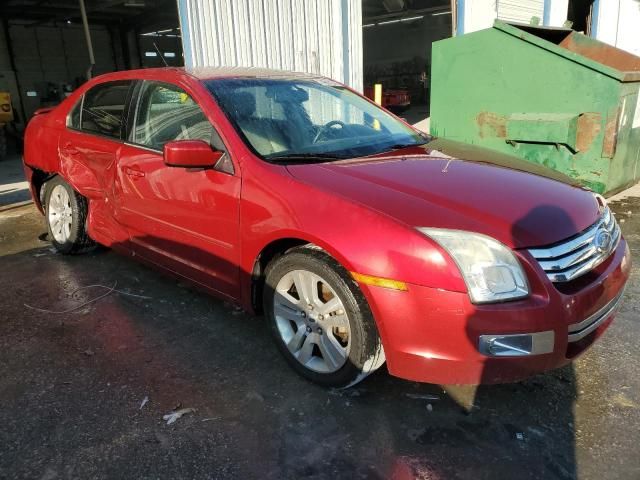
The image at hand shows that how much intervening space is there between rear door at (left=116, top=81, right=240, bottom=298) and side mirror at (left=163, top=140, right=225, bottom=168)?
80 millimetres

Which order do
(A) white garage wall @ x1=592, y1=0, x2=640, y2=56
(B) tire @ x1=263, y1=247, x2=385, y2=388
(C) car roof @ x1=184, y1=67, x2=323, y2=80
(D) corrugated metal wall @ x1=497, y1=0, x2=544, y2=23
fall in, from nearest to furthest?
(B) tire @ x1=263, y1=247, x2=385, y2=388 → (C) car roof @ x1=184, y1=67, x2=323, y2=80 → (D) corrugated metal wall @ x1=497, y1=0, x2=544, y2=23 → (A) white garage wall @ x1=592, y1=0, x2=640, y2=56

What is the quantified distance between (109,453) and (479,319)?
5.37 ft

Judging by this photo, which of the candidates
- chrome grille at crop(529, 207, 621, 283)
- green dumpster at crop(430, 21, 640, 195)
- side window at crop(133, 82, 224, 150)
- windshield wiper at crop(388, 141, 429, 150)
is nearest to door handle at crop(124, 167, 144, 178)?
side window at crop(133, 82, 224, 150)

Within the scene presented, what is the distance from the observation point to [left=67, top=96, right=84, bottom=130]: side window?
4.30 meters

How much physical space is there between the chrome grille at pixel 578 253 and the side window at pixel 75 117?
12.1ft

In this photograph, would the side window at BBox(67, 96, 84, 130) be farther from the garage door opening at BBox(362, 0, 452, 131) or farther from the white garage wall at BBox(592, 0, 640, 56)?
the garage door opening at BBox(362, 0, 452, 131)

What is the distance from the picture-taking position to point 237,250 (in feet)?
9.35

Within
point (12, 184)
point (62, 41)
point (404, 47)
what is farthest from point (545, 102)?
point (404, 47)

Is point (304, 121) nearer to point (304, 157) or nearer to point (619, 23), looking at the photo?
point (304, 157)

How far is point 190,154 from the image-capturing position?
2820mm

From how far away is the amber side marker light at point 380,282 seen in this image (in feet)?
7.09

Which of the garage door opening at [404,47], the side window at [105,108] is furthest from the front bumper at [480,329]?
the garage door opening at [404,47]

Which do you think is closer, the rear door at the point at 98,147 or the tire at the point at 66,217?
the rear door at the point at 98,147

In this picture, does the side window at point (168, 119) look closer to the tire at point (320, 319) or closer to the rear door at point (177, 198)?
the rear door at point (177, 198)
